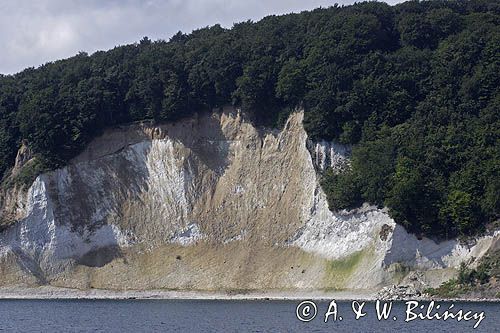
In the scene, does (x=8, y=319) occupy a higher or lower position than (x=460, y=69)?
lower

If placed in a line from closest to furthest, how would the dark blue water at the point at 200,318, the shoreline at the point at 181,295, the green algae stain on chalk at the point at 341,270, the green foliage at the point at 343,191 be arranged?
the dark blue water at the point at 200,318
the shoreline at the point at 181,295
the green algae stain on chalk at the point at 341,270
the green foliage at the point at 343,191

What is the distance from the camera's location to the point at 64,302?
85.2 m

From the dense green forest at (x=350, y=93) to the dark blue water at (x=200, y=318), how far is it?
494 inches

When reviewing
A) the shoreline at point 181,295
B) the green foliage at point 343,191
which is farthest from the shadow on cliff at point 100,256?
the green foliage at point 343,191

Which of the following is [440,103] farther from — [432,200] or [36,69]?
[36,69]

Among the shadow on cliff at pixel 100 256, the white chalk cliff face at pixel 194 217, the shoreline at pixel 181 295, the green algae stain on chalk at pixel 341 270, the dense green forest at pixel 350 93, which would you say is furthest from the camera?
the shadow on cliff at pixel 100 256

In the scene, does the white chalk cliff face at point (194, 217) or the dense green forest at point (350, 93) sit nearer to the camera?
the dense green forest at point (350, 93)

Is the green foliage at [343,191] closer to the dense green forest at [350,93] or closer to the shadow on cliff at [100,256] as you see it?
the dense green forest at [350,93]

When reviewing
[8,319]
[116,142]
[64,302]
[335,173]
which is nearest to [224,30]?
[116,142]

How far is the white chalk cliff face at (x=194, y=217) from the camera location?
84.6 metres

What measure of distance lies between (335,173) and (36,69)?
35.7m

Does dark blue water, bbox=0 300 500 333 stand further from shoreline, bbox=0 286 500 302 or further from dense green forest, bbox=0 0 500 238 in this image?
dense green forest, bbox=0 0 500 238

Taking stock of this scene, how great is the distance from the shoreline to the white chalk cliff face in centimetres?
108

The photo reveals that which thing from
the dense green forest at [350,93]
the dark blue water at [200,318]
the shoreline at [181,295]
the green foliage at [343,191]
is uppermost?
the dense green forest at [350,93]
